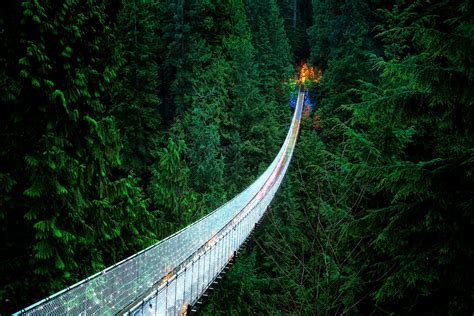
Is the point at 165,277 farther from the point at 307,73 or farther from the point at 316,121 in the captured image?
the point at 307,73

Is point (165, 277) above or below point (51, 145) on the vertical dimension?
below

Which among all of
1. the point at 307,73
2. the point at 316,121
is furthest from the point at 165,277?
the point at 307,73

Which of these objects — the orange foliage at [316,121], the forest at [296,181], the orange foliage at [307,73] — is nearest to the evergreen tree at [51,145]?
the forest at [296,181]

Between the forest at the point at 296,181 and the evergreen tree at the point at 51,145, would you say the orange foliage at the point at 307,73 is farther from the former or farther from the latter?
the evergreen tree at the point at 51,145

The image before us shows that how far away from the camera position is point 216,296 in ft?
42.1

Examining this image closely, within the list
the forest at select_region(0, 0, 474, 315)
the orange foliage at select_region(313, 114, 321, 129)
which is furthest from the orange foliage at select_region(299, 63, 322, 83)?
the forest at select_region(0, 0, 474, 315)

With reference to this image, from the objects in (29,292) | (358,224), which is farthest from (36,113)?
(358,224)

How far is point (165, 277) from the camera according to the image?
566cm

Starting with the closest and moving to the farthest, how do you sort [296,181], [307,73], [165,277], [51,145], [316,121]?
[51,145], [296,181], [165,277], [316,121], [307,73]

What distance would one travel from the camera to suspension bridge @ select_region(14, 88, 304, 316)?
147 inches

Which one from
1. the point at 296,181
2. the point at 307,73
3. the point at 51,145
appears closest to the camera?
the point at 51,145

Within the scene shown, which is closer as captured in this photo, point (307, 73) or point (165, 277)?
point (165, 277)

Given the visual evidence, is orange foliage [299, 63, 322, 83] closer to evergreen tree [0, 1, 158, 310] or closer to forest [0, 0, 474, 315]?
forest [0, 0, 474, 315]

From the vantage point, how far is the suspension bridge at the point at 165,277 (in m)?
3.72
